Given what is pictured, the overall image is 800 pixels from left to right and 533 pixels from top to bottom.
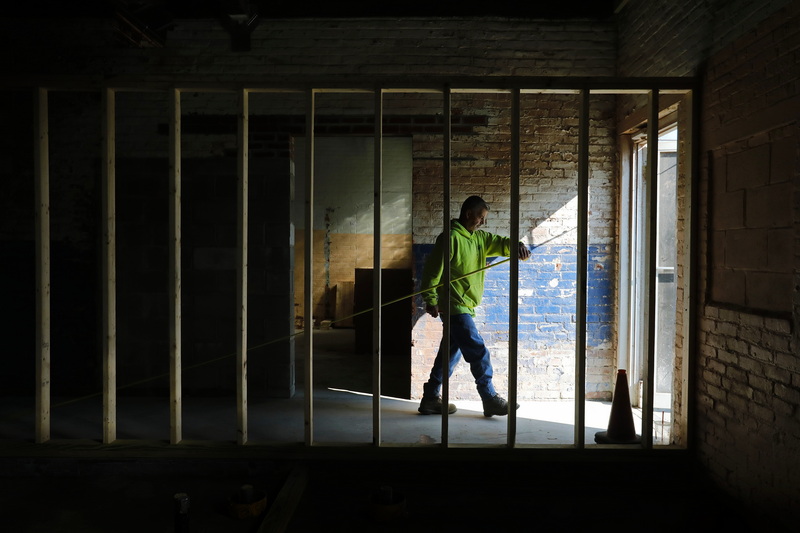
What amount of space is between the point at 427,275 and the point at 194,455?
2142 millimetres

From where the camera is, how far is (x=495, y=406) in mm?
4492

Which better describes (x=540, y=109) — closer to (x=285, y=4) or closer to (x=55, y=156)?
(x=285, y=4)

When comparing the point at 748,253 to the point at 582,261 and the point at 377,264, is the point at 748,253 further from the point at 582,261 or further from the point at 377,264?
the point at 377,264

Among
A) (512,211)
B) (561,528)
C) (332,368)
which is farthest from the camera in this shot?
(332,368)

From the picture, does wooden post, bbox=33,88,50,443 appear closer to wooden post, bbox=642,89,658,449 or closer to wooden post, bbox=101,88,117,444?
wooden post, bbox=101,88,117,444

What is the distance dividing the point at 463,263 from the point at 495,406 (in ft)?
3.83

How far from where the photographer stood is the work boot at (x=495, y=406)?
448 centimetres

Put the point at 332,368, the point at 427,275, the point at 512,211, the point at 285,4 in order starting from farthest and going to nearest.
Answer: the point at 332,368 → the point at 285,4 → the point at 427,275 → the point at 512,211

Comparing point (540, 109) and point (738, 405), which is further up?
point (540, 109)

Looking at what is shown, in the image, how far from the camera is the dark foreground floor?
122 inches

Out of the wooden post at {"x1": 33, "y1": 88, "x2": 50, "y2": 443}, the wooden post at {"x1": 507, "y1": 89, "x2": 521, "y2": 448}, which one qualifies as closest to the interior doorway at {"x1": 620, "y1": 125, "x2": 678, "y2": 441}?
the wooden post at {"x1": 507, "y1": 89, "x2": 521, "y2": 448}

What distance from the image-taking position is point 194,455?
12.0ft

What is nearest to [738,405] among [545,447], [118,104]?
[545,447]

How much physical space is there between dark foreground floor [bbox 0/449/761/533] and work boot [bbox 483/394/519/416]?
876 millimetres
